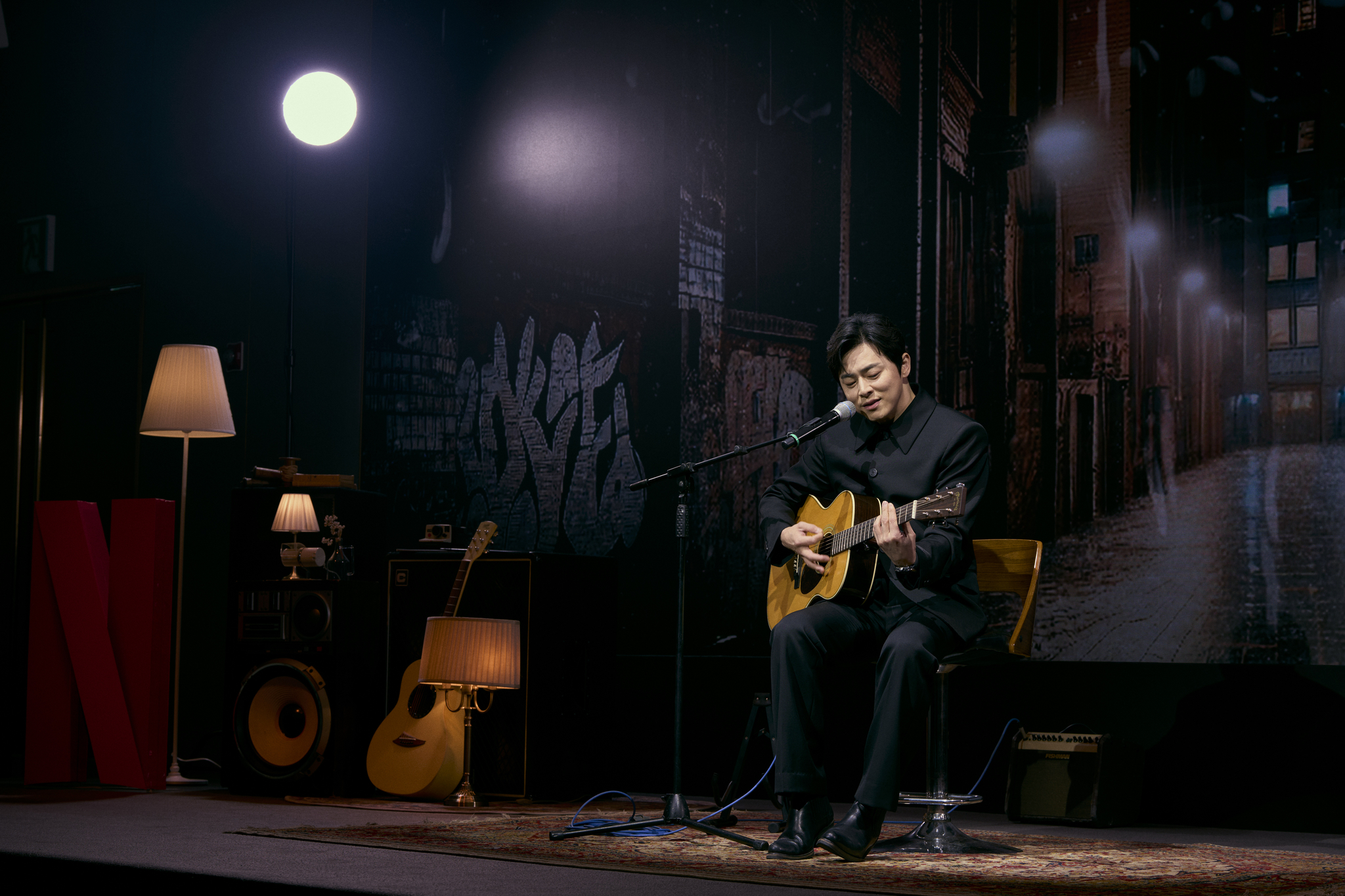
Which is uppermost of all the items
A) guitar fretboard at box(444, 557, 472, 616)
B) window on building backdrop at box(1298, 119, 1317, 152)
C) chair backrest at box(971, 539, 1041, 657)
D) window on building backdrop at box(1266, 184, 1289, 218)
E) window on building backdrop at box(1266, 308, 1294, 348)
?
window on building backdrop at box(1298, 119, 1317, 152)

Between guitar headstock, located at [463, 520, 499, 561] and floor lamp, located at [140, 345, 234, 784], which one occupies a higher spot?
floor lamp, located at [140, 345, 234, 784]

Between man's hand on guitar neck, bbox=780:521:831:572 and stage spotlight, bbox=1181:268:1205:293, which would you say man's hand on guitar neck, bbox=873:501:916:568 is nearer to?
man's hand on guitar neck, bbox=780:521:831:572

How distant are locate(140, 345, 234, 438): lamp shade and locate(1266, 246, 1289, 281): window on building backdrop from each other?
3528mm

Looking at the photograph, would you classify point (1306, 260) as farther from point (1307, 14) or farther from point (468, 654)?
point (468, 654)

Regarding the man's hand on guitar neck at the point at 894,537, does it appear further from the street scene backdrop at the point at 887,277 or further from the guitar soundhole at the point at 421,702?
the guitar soundhole at the point at 421,702

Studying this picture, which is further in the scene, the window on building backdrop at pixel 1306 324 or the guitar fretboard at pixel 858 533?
the window on building backdrop at pixel 1306 324

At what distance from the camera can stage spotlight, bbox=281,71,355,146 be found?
16.9 feet

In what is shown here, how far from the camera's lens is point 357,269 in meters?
5.21

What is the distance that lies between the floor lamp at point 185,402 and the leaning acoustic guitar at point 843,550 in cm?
240

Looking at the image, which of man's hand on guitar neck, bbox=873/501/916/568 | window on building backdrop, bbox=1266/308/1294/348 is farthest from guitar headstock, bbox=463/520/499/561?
window on building backdrop, bbox=1266/308/1294/348

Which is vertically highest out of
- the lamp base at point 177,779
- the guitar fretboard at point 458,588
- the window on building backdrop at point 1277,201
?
the window on building backdrop at point 1277,201

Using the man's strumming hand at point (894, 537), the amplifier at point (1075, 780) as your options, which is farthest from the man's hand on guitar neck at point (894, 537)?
the amplifier at point (1075, 780)

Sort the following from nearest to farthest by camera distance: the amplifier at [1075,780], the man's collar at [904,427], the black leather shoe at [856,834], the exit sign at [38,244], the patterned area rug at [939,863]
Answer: the patterned area rug at [939,863] < the black leather shoe at [856,834] < the man's collar at [904,427] < the amplifier at [1075,780] < the exit sign at [38,244]

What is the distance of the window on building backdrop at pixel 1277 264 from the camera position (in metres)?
3.74
